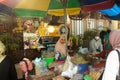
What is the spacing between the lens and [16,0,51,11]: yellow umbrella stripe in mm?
4840

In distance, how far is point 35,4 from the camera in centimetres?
497

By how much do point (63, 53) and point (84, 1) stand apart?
4.07 ft

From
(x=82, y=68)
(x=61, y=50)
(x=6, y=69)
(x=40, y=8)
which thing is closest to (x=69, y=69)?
(x=82, y=68)

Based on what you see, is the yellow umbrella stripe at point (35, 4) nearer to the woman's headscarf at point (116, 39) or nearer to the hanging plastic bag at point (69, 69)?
the hanging plastic bag at point (69, 69)

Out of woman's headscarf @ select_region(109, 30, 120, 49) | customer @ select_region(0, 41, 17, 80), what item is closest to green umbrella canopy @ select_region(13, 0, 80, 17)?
customer @ select_region(0, 41, 17, 80)

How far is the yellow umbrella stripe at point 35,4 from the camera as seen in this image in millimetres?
4840

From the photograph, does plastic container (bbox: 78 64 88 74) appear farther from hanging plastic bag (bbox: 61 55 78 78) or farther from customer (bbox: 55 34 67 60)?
customer (bbox: 55 34 67 60)

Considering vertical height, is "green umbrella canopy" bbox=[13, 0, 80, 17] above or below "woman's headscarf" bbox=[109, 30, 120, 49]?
above

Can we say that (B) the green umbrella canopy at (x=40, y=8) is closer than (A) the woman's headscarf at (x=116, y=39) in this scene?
No

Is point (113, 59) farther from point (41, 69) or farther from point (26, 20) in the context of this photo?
point (26, 20)

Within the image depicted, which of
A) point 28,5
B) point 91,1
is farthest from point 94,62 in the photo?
point 28,5

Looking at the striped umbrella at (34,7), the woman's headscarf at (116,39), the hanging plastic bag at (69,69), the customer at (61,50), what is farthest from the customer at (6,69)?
the woman's headscarf at (116,39)

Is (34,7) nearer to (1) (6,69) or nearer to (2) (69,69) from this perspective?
(1) (6,69)

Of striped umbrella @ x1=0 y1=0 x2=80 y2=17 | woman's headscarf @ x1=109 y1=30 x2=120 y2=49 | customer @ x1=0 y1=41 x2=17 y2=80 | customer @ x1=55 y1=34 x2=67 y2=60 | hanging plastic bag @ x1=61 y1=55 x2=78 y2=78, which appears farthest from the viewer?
striped umbrella @ x1=0 y1=0 x2=80 y2=17
